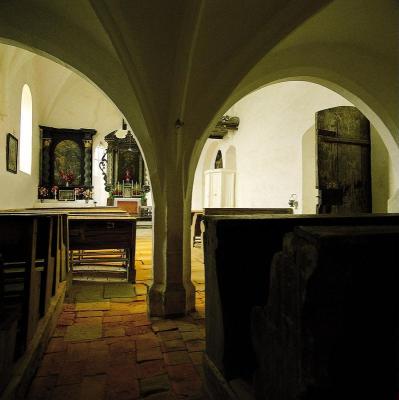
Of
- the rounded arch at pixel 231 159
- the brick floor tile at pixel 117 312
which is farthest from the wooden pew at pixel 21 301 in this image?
the rounded arch at pixel 231 159

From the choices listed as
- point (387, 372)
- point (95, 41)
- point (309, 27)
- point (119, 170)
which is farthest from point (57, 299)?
point (119, 170)

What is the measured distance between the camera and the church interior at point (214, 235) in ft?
3.03

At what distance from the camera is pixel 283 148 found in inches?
305

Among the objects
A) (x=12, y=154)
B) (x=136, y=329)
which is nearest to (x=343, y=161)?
(x=136, y=329)

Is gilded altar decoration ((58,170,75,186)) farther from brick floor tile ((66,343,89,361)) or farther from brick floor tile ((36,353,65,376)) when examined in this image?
brick floor tile ((36,353,65,376))

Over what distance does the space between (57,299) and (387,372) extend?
9.90 ft

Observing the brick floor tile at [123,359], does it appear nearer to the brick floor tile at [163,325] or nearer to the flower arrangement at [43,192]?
the brick floor tile at [163,325]

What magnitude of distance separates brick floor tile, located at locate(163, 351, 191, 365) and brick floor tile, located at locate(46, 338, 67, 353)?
34.6 inches

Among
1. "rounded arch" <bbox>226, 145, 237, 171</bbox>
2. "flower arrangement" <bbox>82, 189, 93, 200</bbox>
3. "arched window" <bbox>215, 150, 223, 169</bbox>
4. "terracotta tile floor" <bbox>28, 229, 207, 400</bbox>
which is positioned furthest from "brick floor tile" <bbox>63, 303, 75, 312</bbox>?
"flower arrangement" <bbox>82, 189, 93, 200</bbox>

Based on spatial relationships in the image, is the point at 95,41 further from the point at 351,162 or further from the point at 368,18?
the point at 351,162

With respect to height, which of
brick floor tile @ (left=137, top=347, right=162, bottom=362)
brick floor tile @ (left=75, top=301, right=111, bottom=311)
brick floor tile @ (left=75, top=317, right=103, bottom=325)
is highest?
brick floor tile @ (left=75, top=301, right=111, bottom=311)

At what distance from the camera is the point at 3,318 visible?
1655 millimetres

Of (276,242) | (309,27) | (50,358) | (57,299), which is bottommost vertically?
(50,358)

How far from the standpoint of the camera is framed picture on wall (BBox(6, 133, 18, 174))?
729cm
